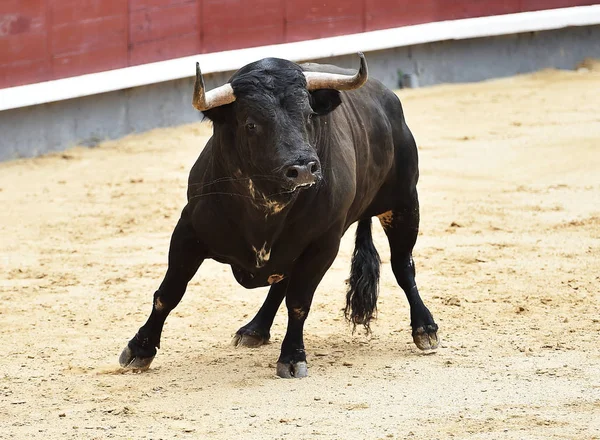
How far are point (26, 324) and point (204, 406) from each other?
1.44 metres

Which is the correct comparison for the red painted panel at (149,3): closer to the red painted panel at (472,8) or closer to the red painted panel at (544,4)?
the red painted panel at (472,8)

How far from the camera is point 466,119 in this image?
1009cm

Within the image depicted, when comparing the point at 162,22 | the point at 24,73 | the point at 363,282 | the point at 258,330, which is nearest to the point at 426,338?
the point at 363,282

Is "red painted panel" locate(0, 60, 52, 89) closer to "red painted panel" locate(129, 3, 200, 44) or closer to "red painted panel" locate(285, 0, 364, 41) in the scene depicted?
"red painted panel" locate(129, 3, 200, 44)

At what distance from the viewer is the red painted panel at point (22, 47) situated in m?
8.45

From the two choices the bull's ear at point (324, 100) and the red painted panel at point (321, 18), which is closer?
the bull's ear at point (324, 100)

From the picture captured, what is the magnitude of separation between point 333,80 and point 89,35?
489cm

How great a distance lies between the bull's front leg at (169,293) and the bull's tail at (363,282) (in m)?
0.85

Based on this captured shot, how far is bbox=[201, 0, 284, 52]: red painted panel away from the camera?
32.6 ft

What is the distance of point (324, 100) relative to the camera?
447cm

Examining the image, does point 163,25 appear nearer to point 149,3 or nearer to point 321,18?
point 149,3

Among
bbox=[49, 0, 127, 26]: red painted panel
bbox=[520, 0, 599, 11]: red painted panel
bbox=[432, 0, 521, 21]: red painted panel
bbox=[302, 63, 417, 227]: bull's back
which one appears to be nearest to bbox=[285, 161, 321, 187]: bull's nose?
bbox=[302, 63, 417, 227]: bull's back

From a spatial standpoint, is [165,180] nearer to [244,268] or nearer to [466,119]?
[466,119]

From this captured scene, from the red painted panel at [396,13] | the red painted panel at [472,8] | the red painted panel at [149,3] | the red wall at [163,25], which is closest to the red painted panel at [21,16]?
the red wall at [163,25]
